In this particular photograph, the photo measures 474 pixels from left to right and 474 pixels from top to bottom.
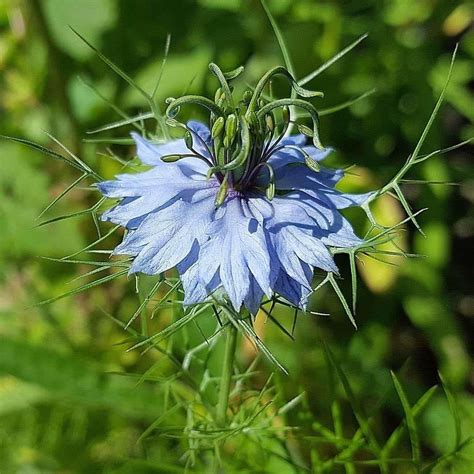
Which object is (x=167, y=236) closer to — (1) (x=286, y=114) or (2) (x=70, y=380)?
(1) (x=286, y=114)

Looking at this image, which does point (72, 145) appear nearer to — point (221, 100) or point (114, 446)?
point (114, 446)

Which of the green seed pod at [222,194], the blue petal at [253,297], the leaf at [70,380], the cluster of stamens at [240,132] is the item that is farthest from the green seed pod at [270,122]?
the leaf at [70,380]

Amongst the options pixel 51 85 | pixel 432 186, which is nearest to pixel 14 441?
pixel 51 85

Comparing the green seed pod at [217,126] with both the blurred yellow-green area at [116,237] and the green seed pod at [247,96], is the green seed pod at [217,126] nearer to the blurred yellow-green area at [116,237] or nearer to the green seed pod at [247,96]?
the green seed pod at [247,96]

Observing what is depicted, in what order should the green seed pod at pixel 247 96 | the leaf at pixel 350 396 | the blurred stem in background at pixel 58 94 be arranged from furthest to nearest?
the blurred stem in background at pixel 58 94, the leaf at pixel 350 396, the green seed pod at pixel 247 96

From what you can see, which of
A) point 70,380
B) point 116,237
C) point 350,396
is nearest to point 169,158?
point 350,396

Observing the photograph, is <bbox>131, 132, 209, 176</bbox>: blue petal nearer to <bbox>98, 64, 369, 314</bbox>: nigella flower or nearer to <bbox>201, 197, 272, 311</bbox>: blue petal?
<bbox>98, 64, 369, 314</bbox>: nigella flower
